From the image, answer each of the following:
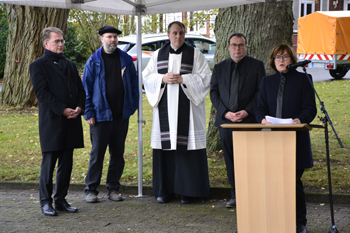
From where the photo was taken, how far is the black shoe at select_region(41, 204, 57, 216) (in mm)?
5887

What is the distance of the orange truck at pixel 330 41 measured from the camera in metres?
20.9

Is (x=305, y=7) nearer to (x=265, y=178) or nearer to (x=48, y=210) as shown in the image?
(x=48, y=210)

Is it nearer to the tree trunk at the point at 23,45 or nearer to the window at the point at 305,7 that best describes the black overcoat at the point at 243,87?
the tree trunk at the point at 23,45

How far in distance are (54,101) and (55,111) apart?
0.12 meters

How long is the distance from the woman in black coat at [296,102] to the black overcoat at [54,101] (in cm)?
228

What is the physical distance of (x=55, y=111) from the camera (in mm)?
5863

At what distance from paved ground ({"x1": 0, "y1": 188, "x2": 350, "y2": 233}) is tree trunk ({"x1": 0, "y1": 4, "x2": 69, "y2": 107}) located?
26.6 ft

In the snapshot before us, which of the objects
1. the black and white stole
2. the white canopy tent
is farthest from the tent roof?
the black and white stole

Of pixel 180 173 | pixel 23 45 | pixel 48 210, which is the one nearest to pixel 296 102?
pixel 180 173

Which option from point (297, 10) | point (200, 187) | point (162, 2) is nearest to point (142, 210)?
point (200, 187)

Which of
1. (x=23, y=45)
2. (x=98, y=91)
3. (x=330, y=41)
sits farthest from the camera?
(x=330, y=41)

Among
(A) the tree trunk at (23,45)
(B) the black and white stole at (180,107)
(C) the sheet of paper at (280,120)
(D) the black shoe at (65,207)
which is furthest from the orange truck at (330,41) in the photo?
(C) the sheet of paper at (280,120)

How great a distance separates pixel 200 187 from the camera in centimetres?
650

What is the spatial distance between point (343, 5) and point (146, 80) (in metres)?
35.9
